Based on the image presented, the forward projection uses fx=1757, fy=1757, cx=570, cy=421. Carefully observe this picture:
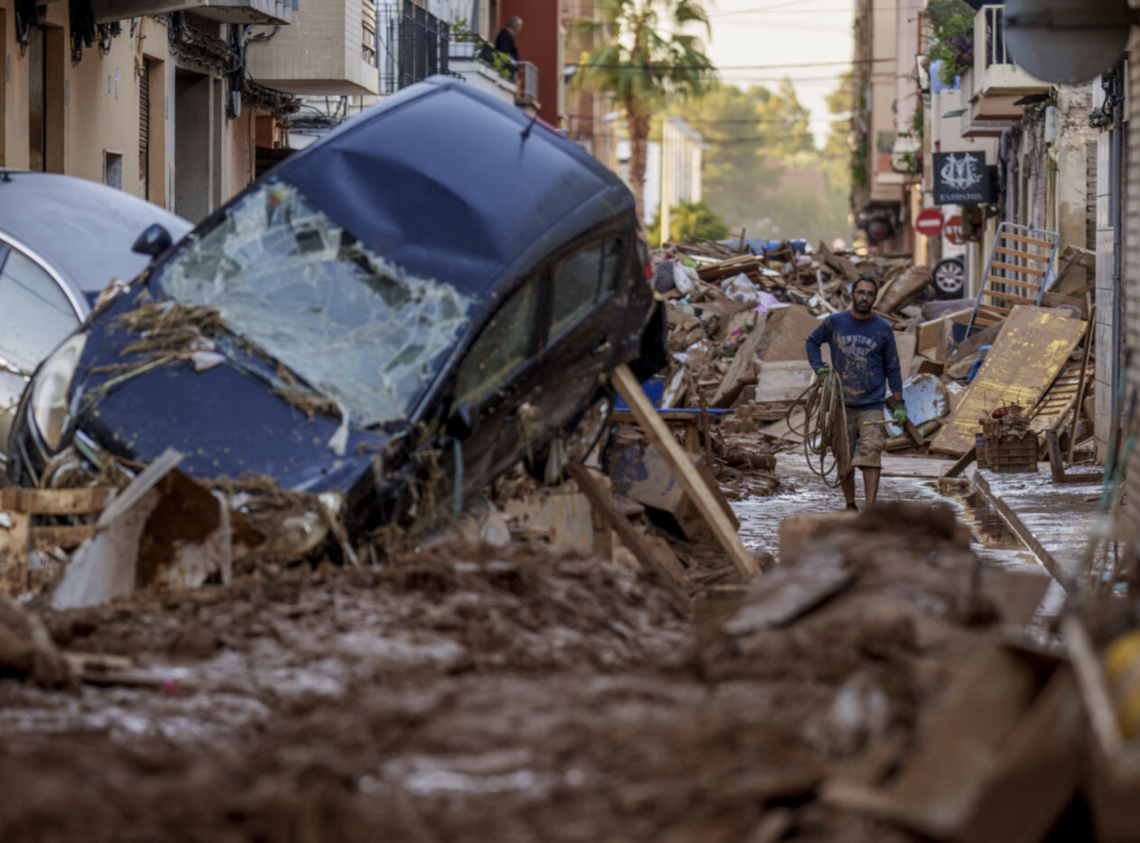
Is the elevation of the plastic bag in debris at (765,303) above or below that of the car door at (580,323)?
below

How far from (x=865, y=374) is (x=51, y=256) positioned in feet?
19.5

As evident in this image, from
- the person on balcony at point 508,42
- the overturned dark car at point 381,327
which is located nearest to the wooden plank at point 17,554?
the overturned dark car at point 381,327

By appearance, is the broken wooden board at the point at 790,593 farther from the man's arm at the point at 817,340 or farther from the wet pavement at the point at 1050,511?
the man's arm at the point at 817,340

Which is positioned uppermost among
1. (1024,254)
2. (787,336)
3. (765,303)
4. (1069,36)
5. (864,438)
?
(1069,36)

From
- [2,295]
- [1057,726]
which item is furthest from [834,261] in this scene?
[1057,726]

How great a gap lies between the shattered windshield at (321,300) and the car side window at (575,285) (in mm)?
586

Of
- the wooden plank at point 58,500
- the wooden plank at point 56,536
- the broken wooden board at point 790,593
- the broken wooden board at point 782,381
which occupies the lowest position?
the broken wooden board at point 782,381

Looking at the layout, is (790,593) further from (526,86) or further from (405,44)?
(526,86)

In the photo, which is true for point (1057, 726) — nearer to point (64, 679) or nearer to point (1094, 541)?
point (1094, 541)

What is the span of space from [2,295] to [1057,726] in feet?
23.8

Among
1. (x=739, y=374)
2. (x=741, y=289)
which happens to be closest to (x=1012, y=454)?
(x=739, y=374)

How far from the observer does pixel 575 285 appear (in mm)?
8133

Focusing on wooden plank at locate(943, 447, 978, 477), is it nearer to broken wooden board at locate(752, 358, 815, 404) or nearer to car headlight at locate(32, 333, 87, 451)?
broken wooden board at locate(752, 358, 815, 404)

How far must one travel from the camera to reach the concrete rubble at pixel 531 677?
3604mm
